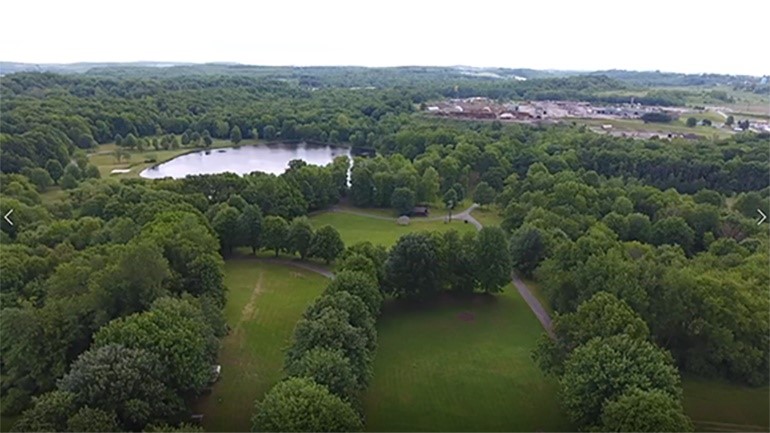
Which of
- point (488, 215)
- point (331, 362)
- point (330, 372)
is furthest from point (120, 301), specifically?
point (488, 215)

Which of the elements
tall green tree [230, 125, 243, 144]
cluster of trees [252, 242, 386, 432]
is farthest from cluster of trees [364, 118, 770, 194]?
tall green tree [230, 125, 243, 144]

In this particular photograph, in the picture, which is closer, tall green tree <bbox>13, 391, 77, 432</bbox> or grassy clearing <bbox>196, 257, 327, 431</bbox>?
tall green tree <bbox>13, 391, 77, 432</bbox>

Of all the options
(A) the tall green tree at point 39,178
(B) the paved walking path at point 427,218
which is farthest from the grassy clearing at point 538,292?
(A) the tall green tree at point 39,178

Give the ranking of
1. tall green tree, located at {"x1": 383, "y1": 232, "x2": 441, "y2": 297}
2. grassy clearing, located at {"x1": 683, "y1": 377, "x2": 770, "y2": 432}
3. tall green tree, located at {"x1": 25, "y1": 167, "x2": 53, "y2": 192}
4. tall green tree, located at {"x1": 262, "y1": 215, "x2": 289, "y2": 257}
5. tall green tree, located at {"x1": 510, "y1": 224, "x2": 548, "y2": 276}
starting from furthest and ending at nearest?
1. tall green tree, located at {"x1": 25, "y1": 167, "x2": 53, "y2": 192}
2. tall green tree, located at {"x1": 262, "y1": 215, "x2": 289, "y2": 257}
3. tall green tree, located at {"x1": 510, "y1": 224, "x2": 548, "y2": 276}
4. tall green tree, located at {"x1": 383, "y1": 232, "x2": 441, "y2": 297}
5. grassy clearing, located at {"x1": 683, "y1": 377, "x2": 770, "y2": 432}

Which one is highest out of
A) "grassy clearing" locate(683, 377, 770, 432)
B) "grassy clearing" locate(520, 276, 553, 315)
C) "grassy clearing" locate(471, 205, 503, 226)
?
"grassy clearing" locate(683, 377, 770, 432)

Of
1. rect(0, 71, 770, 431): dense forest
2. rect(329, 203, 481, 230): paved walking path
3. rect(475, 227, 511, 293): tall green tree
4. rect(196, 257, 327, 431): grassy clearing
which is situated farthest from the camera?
rect(329, 203, 481, 230): paved walking path

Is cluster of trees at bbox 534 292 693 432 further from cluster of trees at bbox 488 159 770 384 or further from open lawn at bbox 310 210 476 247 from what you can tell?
open lawn at bbox 310 210 476 247

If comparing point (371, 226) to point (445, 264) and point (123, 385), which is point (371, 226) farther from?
point (123, 385)

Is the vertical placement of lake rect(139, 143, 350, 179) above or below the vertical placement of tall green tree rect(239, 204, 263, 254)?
below
